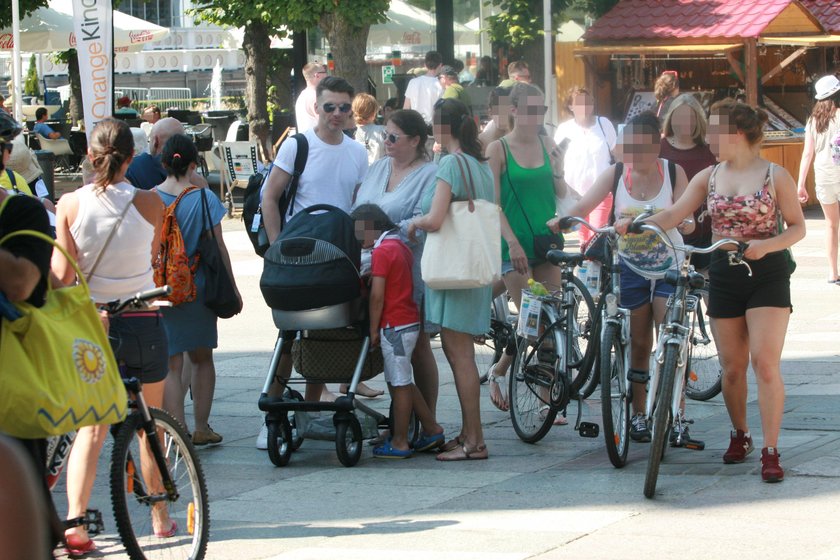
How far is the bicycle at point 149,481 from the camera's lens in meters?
5.02

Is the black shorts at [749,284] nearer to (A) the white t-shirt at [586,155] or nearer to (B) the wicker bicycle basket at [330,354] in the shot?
(B) the wicker bicycle basket at [330,354]

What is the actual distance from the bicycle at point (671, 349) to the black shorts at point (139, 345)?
2.23 m

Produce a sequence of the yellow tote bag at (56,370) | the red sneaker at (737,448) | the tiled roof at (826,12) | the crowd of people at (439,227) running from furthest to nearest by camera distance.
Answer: the tiled roof at (826,12) < the red sneaker at (737,448) < the crowd of people at (439,227) < the yellow tote bag at (56,370)

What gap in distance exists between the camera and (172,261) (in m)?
7.58

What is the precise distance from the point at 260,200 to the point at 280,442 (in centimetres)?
163

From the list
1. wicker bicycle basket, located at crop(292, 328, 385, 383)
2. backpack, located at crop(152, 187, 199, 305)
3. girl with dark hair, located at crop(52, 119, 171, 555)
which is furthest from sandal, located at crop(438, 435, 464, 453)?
girl with dark hair, located at crop(52, 119, 171, 555)

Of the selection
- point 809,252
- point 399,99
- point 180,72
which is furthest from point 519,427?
point 180,72

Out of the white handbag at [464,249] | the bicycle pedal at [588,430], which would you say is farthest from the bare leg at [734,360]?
the white handbag at [464,249]

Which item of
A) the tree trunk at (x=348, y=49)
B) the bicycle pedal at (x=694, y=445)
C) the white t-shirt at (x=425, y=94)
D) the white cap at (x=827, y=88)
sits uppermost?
the tree trunk at (x=348, y=49)

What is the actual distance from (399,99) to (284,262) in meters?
15.7

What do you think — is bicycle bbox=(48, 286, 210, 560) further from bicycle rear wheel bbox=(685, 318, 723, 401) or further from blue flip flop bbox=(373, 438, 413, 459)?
bicycle rear wheel bbox=(685, 318, 723, 401)

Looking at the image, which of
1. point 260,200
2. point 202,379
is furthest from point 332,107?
point 202,379

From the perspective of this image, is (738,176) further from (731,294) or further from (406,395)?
(406,395)

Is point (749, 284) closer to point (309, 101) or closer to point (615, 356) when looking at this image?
point (615, 356)
